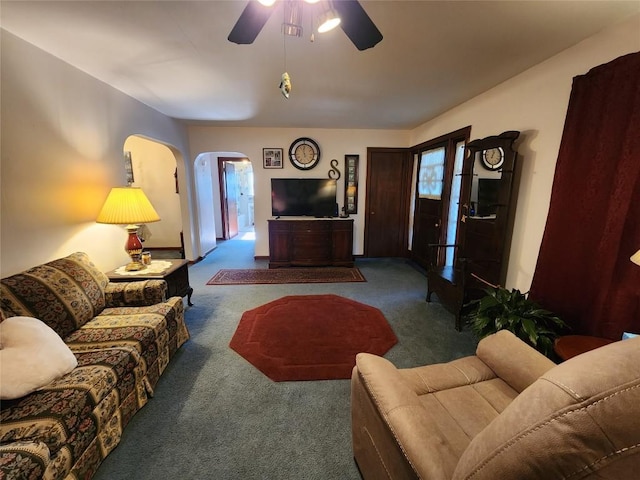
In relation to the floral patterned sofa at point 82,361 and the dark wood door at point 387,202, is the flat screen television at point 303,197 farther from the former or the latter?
the floral patterned sofa at point 82,361

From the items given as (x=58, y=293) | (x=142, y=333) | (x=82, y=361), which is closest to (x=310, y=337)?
(x=142, y=333)

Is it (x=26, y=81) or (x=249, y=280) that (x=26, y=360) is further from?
(x=249, y=280)

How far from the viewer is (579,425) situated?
1.64ft

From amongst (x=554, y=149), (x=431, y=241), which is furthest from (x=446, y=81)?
(x=431, y=241)

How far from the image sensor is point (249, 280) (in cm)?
412

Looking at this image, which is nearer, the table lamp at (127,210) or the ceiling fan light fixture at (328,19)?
→ the ceiling fan light fixture at (328,19)

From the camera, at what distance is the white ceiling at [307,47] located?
Answer: 5.16 ft

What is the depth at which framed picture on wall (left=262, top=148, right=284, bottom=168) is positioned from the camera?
4.87 meters

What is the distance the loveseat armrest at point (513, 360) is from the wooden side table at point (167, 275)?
2.59m

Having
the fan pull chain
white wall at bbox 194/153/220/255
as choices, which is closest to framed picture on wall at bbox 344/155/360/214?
white wall at bbox 194/153/220/255

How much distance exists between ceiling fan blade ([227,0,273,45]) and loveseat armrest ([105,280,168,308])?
6.32 ft

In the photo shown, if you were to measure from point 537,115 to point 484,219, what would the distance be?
0.98 meters

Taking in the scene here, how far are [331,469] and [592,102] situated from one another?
272cm

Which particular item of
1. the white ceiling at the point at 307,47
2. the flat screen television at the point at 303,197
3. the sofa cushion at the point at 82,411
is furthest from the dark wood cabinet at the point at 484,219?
the sofa cushion at the point at 82,411
